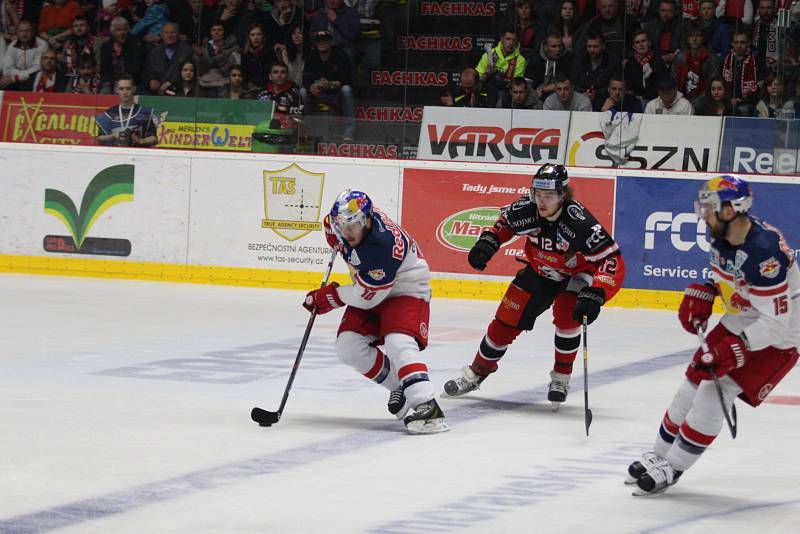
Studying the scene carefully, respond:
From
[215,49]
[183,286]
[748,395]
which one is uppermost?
[215,49]

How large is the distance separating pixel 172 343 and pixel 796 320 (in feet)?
17.1

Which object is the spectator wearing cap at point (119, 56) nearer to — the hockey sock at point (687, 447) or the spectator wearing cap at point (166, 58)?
the spectator wearing cap at point (166, 58)

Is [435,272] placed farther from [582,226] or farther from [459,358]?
[582,226]

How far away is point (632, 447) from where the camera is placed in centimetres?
626

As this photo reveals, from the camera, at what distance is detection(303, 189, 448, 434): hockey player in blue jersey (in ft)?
21.1

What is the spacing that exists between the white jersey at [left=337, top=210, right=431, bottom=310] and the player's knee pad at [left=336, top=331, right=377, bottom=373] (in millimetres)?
156

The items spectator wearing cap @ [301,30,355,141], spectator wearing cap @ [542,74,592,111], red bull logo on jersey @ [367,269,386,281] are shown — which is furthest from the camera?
spectator wearing cap @ [301,30,355,141]

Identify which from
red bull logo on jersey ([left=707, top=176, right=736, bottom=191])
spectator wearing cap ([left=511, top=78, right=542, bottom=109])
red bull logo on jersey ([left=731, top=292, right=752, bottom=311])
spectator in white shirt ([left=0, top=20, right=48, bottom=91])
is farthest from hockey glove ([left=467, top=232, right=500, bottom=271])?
spectator in white shirt ([left=0, top=20, right=48, bottom=91])

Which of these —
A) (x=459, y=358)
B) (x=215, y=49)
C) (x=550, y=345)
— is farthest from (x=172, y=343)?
(x=215, y=49)

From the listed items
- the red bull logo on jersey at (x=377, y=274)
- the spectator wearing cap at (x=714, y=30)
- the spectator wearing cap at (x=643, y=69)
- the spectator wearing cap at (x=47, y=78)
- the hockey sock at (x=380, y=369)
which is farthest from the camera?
the spectator wearing cap at (x=47, y=78)

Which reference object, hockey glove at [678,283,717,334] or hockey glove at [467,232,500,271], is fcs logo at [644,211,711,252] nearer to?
hockey glove at [467,232,500,271]

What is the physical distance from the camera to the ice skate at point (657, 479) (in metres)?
5.12

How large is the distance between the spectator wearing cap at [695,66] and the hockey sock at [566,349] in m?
5.24

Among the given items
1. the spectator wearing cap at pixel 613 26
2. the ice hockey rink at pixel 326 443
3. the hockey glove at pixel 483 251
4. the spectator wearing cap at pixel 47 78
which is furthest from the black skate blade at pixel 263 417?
the spectator wearing cap at pixel 47 78
